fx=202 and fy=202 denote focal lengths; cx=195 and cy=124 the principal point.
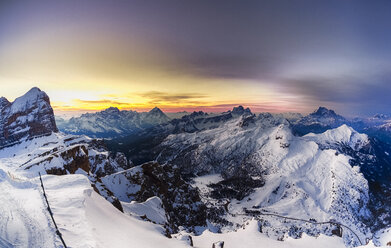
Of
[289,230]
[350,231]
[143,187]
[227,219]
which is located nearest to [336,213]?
[350,231]

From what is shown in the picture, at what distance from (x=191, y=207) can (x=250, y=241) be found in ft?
270

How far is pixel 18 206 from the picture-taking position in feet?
69.6

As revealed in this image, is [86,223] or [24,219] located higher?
[24,219]

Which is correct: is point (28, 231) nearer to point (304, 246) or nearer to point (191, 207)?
point (304, 246)

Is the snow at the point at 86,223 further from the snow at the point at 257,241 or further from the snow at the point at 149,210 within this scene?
the snow at the point at 149,210

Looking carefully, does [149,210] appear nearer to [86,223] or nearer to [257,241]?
[257,241]

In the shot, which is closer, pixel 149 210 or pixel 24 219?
pixel 24 219

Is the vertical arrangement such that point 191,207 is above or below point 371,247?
below

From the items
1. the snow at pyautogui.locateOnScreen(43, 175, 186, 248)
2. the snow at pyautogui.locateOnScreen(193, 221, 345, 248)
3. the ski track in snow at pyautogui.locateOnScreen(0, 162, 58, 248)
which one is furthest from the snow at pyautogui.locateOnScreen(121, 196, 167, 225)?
the ski track in snow at pyautogui.locateOnScreen(0, 162, 58, 248)

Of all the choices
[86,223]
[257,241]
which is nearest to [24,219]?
[86,223]

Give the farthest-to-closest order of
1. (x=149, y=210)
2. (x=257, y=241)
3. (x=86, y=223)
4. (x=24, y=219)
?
(x=149, y=210) → (x=257, y=241) → (x=86, y=223) → (x=24, y=219)

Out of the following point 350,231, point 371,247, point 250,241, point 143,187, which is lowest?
point 350,231

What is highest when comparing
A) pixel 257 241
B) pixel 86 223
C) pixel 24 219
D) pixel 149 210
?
pixel 24 219

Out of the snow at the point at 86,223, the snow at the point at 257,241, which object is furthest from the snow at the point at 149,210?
the snow at the point at 86,223
